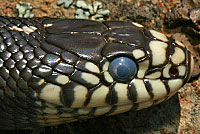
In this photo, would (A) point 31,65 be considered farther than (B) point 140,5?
No

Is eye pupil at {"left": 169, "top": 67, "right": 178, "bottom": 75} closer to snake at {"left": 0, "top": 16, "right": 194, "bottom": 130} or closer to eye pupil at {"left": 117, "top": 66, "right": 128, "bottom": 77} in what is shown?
snake at {"left": 0, "top": 16, "right": 194, "bottom": 130}

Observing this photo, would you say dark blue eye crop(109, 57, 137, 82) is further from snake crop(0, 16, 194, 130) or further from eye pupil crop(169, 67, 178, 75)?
eye pupil crop(169, 67, 178, 75)

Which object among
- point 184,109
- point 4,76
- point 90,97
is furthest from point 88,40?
point 184,109

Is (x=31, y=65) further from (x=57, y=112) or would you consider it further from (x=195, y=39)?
(x=195, y=39)

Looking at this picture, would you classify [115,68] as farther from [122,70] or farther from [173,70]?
[173,70]

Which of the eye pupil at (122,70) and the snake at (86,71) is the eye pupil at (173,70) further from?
the eye pupil at (122,70)

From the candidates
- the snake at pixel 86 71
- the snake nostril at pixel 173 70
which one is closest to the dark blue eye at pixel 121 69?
the snake at pixel 86 71

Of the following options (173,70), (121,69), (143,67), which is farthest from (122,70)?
(173,70)

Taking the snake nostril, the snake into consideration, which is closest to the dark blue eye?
the snake
